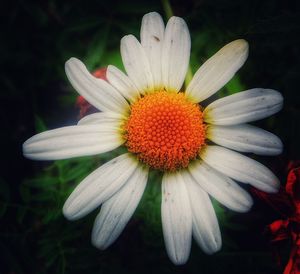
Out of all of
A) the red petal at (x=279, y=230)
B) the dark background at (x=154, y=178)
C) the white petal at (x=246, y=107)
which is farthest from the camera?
the dark background at (x=154, y=178)

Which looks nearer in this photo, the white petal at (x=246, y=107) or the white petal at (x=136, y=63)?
the white petal at (x=246, y=107)

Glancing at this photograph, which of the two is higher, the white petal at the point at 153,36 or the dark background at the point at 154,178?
the white petal at the point at 153,36

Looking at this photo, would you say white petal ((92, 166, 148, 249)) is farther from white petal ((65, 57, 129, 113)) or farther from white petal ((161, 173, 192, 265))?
white petal ((65, 57, 129, 113))

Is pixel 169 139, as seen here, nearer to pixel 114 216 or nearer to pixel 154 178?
pixel 154 178

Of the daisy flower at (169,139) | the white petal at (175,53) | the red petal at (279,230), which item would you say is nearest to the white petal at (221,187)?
the daisy flower at (169,139)

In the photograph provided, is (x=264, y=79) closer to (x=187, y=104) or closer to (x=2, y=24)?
(x=187, y=104)

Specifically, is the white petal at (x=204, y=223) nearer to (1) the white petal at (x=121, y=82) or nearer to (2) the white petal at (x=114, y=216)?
(2) the white petal at (x=114, y=216)

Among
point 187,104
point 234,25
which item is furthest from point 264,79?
point 187,104

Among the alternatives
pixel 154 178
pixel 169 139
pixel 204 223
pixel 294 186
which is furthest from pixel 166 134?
pixel 294 186
